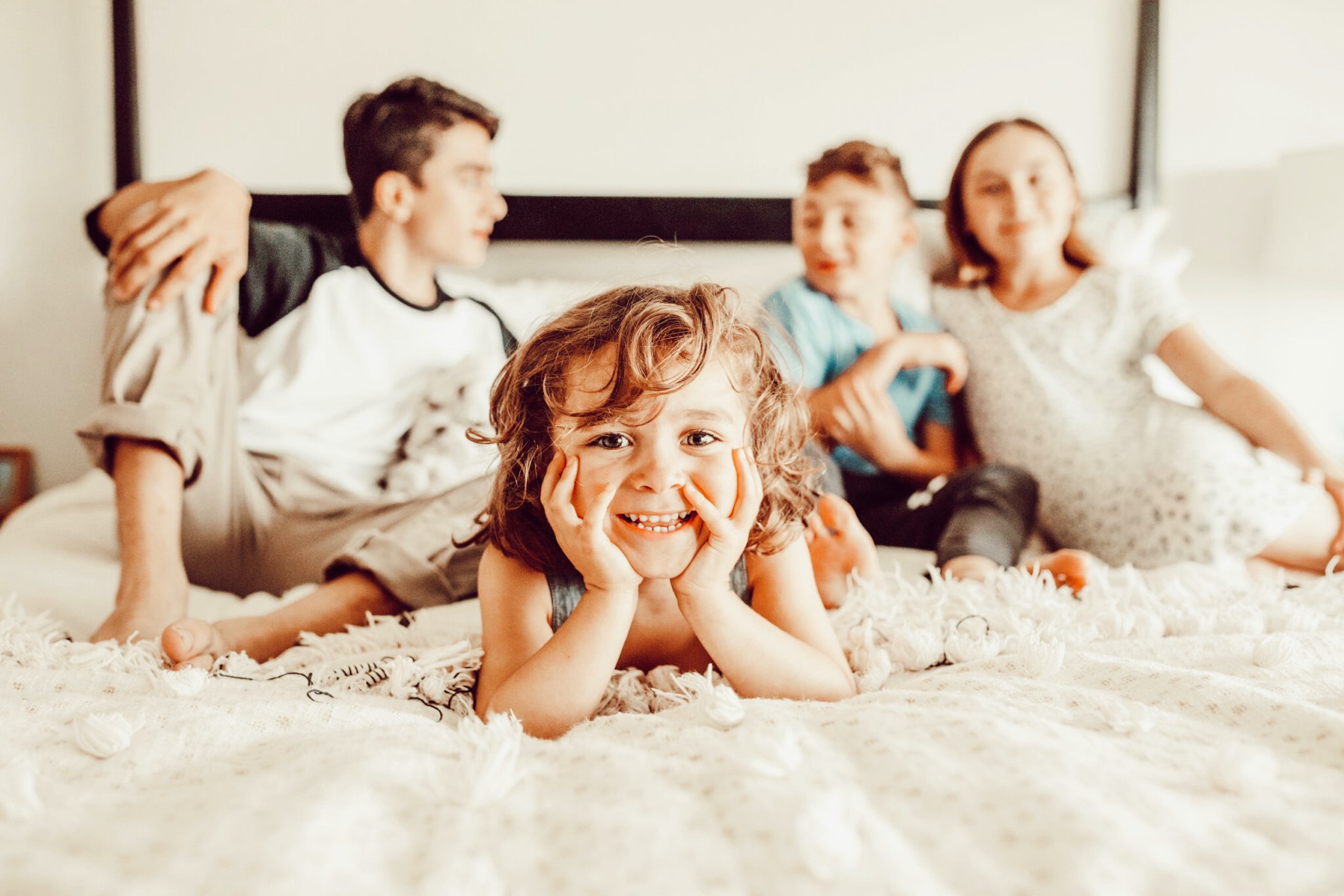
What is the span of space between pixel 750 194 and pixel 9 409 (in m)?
1.75

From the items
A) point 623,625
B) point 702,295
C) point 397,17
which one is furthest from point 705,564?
point 397,17

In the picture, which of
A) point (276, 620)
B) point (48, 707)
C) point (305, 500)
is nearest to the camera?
point (48, 707)

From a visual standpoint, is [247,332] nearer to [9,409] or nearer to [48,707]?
[48,707]

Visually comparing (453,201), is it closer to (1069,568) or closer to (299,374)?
(299,374)

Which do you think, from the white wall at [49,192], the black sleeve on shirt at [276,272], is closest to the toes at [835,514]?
the black sleeve on shirt at [276,272]

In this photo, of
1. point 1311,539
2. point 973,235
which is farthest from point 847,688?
point 973,235

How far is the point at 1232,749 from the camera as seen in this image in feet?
1.42

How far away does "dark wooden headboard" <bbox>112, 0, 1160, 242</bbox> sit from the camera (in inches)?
73.4

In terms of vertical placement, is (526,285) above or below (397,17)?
below

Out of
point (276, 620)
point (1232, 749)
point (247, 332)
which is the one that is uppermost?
point (247, 332)

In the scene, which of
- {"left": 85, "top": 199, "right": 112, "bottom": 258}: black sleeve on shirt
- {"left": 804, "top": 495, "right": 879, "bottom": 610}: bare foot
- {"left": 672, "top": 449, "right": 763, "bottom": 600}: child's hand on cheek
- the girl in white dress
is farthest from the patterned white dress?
{"left": 85, "top": 199, "right": 112, "bottom": 258}: black sleeve on shirt

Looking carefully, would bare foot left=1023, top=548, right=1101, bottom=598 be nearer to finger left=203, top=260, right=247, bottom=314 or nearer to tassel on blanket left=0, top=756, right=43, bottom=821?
Result: tassel on blanket left=0, top=756, right=43, bottom=821

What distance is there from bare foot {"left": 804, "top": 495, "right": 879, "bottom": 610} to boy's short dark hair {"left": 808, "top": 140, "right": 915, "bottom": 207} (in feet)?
2.51

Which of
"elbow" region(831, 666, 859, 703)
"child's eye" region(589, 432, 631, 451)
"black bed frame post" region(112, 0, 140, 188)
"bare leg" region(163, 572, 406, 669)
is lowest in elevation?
"bare leg" region(163, 572, 406, 669)
